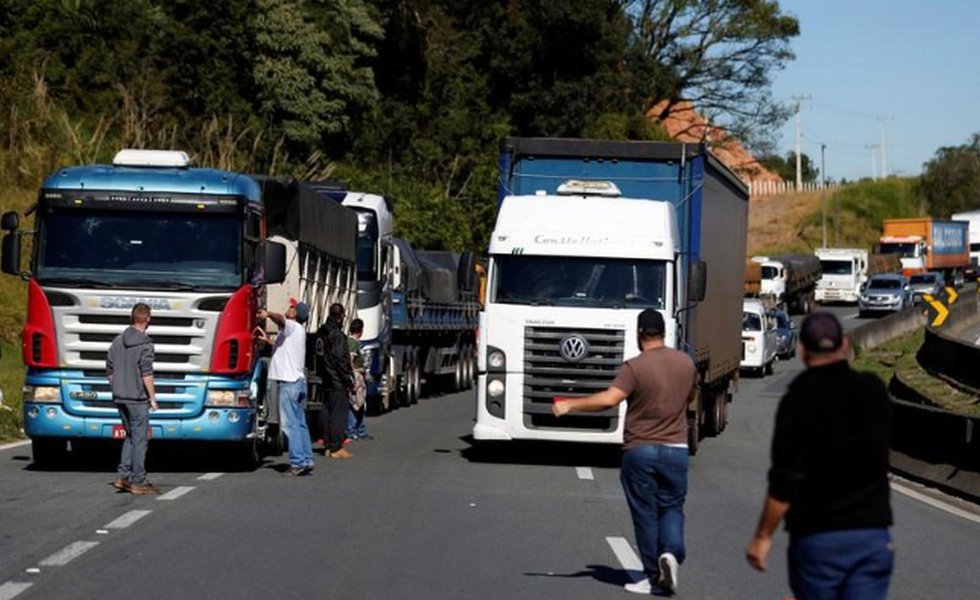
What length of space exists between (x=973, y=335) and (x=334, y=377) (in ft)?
133

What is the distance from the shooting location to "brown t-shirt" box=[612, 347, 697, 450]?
442 inches

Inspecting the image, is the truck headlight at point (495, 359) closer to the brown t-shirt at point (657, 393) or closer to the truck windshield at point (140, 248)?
the truck windshield at point (140, 248)

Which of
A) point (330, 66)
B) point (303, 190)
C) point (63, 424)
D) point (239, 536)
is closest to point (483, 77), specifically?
point (330, 66)

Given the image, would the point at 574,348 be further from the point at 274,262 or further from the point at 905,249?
the point at 905,249

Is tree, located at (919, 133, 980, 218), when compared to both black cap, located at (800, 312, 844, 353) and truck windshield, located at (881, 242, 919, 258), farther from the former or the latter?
black cap, located at (800, 312, 844, 353)

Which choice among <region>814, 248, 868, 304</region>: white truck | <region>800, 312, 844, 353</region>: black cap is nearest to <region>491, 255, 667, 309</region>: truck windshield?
<region>800, 312, 844, 353</region>: black cap

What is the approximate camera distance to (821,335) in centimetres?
719

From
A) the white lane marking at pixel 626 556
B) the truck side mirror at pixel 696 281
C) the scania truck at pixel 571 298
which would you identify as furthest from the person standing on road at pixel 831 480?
the truck side mirror at pixel 696 281

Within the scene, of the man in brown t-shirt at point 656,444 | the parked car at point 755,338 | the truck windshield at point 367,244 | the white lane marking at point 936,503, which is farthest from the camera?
the parked car at point 755,338

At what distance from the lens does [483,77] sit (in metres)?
65.9

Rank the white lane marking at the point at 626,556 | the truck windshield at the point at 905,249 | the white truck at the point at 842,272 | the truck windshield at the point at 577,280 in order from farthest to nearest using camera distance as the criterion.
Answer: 1. the truck windshield at the point at 905,249
2. the white truck at the point at 842,272
3. the truck windshield at the point at 577,280
4. the white lane marking at the point at 626,556

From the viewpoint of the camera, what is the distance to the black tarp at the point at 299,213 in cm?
2166

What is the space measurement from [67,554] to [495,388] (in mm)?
8704

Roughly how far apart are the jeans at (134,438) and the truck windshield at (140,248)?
6.47ft
